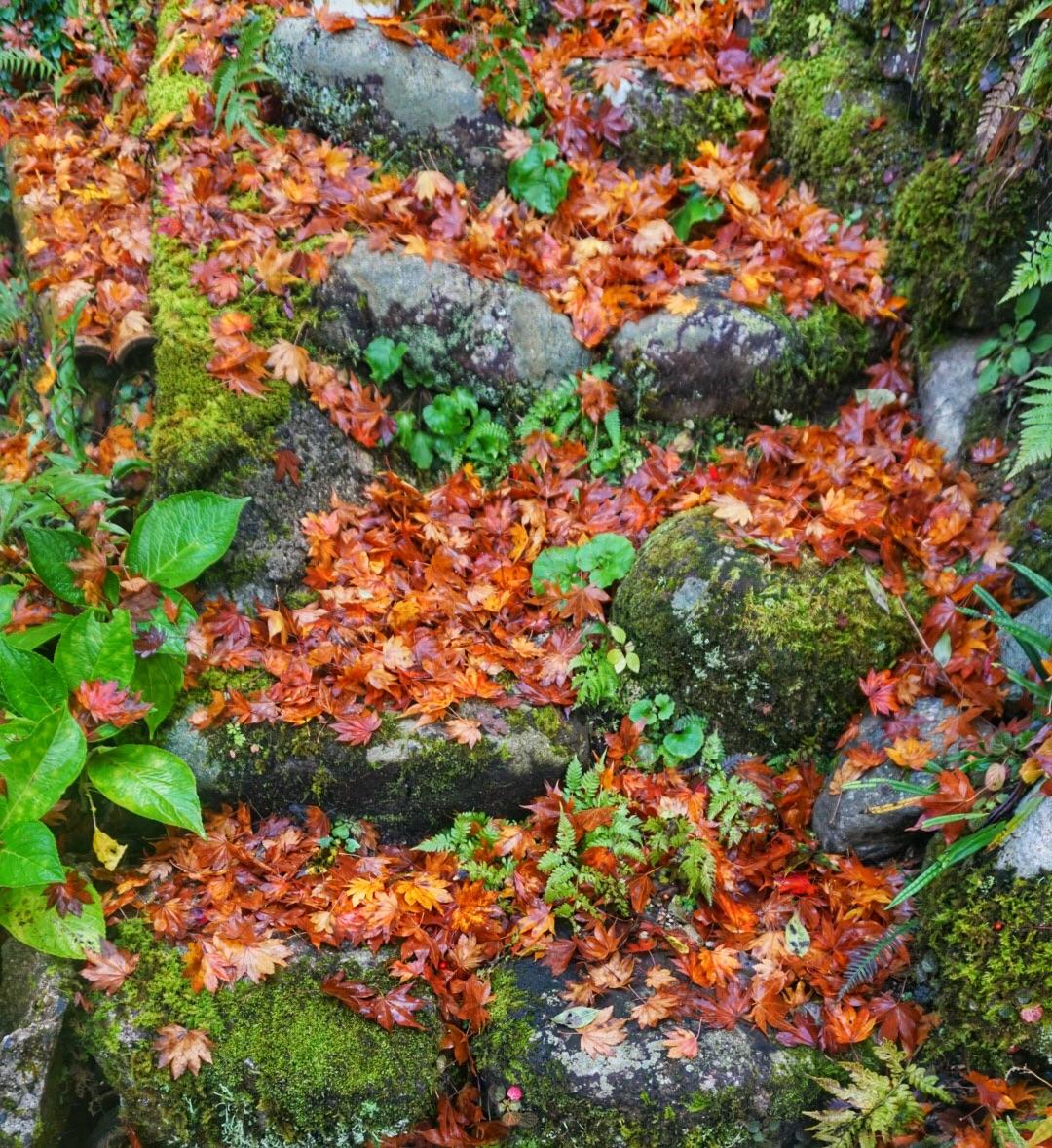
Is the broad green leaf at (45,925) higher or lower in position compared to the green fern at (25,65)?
lower

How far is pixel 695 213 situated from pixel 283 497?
9.67 ft

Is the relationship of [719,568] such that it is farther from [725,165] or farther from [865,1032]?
[725,165]

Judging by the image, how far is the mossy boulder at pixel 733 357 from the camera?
4617 mm

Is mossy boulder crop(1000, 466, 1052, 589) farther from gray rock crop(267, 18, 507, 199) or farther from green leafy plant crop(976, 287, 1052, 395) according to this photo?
gray rock crop(267, 18, 507, 199)

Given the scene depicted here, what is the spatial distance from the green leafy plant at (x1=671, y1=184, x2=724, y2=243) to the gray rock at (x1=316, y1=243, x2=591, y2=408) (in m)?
0.97

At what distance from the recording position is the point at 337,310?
4.66 metres

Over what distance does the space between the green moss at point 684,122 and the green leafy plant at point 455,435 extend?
2.07 meters

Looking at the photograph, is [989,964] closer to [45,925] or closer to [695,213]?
[45,925]

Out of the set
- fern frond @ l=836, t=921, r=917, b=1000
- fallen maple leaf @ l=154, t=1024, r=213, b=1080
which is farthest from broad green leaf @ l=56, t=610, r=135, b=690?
fern frond @ l=836, t=921, r=917, b=1000

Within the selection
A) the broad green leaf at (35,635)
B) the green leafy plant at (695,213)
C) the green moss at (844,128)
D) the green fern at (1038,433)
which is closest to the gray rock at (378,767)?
the broad green leaf at (35,635)

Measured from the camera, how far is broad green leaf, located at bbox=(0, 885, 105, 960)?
3.32 m

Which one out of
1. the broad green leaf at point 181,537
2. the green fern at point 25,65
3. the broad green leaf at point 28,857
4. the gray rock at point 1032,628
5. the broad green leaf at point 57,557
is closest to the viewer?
the broad green leaf at point 28,857

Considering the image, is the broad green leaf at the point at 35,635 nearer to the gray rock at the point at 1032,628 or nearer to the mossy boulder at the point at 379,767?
the mossy boulder at the point at 379,767

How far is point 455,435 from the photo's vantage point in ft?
15.6
